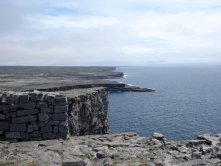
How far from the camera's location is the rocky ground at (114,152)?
1427 cm

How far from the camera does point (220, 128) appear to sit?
68.6m

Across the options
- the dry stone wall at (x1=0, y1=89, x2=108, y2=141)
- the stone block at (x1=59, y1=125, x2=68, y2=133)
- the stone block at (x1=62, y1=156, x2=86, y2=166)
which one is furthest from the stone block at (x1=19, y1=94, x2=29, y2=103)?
the stone block at (x1=62, y1=156, x2=86, y2=166)

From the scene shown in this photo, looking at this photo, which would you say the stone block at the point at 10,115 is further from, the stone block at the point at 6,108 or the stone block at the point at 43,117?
the stone block at the point at 43,117

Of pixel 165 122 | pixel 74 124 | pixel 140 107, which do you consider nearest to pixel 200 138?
pixel 74 124

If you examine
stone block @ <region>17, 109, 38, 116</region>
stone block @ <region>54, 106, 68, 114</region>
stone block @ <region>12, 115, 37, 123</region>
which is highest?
stone block @ <region>54, 106, 68, 114</region>

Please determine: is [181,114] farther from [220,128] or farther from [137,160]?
[137,160]

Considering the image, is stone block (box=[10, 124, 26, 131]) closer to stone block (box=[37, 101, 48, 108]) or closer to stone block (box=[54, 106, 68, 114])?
stone block (box=[37, 101, 48, 108])

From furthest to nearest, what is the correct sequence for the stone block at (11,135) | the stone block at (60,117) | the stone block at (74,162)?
1. the stone block at (60,117)
2. the stone block at (11,135)
3. the stone block at (74,162)

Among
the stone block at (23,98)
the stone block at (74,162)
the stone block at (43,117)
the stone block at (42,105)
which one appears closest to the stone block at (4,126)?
the stone block at (23,98)

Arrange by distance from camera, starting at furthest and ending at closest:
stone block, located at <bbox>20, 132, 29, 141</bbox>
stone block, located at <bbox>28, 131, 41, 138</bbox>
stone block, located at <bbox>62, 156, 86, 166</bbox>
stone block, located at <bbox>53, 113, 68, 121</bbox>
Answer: stone block, located at <bbox>53, 113, 68, 121</bbox> → stone block, located at <bbox>28, 131, 41, 138</bbox> → stone block, located at <bbox>20, 132, 29, 141</bbox> → stone block, located at <bbox>62, 156, 86, 166</bbox>

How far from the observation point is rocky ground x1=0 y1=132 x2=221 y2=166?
1427 centimetres

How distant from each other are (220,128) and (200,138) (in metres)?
54.3

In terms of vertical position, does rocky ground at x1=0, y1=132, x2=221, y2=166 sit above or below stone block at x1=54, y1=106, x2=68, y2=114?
below

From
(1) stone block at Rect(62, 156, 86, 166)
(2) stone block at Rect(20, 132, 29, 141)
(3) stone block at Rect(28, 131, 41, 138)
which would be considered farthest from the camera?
(3) stone block at Rect(28, 131, 41, 138)
